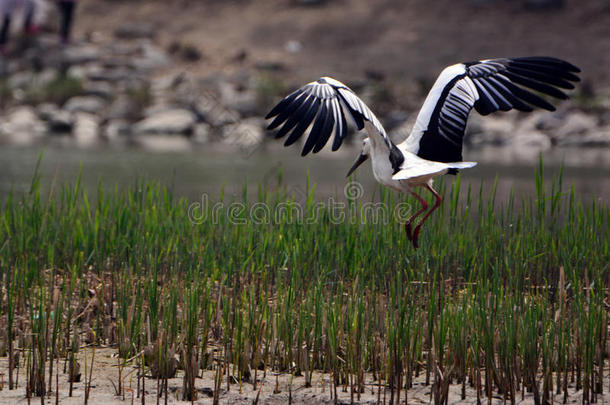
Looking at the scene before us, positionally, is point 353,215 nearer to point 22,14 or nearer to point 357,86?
point 22,14

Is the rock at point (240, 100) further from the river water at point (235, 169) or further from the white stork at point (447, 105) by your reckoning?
the white stork at point (447, 105)

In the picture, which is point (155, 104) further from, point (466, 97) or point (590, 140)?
point (466, 97)

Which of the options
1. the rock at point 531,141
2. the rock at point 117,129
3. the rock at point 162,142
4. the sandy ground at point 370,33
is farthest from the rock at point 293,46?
the rock at point 531,141

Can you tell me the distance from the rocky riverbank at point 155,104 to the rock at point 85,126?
0.02 m

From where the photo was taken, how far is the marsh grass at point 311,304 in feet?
11.4

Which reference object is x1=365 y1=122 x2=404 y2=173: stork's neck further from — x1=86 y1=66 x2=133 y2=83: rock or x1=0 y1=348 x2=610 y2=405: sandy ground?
x1=86 y1=66 x2=133 y2=83: rock

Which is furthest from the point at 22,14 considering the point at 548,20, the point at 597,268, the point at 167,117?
the point at 548,20

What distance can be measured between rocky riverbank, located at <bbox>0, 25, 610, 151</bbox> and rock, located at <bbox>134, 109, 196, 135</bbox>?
24 millimetres

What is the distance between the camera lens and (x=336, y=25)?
30500mm

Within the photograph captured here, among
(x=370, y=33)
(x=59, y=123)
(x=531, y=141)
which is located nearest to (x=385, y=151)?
(x=531, y=141)

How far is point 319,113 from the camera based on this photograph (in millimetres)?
3725

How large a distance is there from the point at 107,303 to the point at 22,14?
13738 millimetres

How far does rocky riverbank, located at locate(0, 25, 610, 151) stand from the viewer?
19375 mm

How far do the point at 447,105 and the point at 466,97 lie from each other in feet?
0.32
